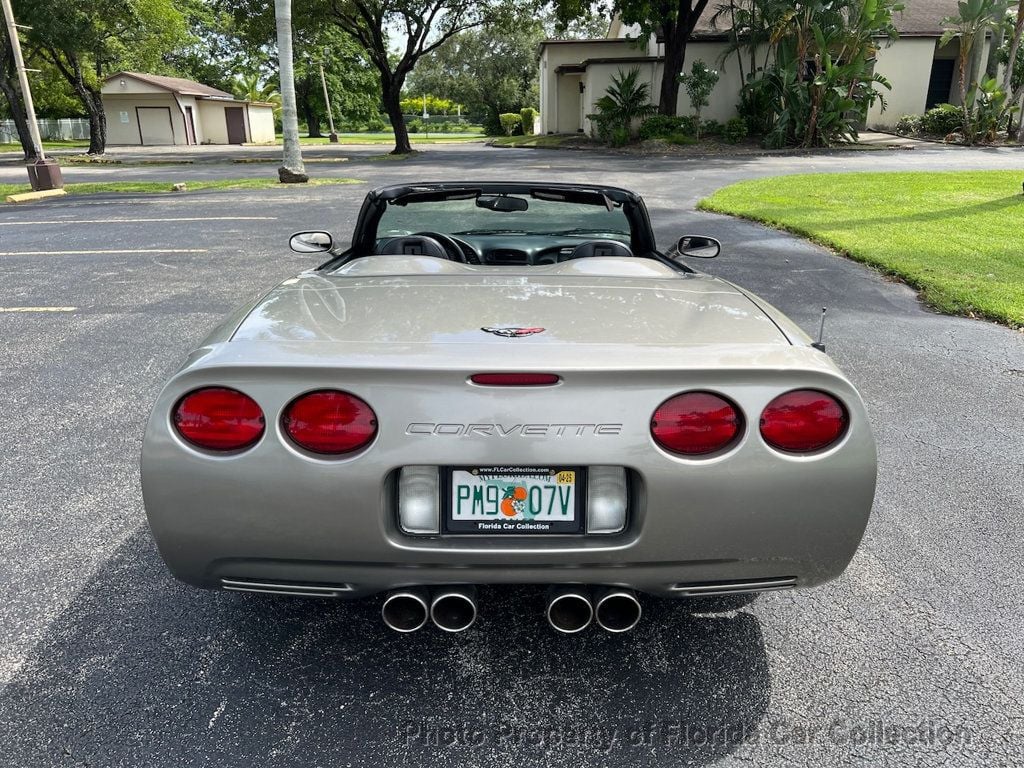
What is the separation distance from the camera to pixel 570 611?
2.04 meters

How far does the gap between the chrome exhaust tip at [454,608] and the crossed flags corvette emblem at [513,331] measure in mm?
681

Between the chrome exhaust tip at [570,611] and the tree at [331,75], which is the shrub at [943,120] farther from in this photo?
the tree at [331,75]

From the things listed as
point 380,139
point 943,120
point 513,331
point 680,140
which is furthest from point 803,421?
point 380,139

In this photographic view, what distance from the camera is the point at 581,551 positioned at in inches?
76.4

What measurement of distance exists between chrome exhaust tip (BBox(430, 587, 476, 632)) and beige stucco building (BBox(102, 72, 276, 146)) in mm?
49404

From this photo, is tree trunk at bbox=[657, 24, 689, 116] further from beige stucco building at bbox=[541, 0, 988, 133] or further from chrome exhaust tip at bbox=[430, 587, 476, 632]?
chrome exhaust tip at bbox=[430, 587, 476, 632]

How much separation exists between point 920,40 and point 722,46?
7.86 m

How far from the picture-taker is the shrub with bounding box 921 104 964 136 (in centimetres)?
2727

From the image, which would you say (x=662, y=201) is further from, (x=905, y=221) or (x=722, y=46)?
(x=722, y=46)

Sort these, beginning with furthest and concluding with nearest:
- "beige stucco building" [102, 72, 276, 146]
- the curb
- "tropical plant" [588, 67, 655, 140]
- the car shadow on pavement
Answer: "beige stucco building" [102, 72, 276, 146], "tropical plant" [588, 67, 655, 140], the curb, the car shadow on pavement

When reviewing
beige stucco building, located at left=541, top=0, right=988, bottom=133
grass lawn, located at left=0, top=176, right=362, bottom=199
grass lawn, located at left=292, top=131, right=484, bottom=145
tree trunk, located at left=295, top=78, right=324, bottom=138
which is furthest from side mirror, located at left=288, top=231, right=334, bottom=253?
tree trunk, located at left=295, top=78, right=324, bottom=138

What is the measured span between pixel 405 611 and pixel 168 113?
166ft

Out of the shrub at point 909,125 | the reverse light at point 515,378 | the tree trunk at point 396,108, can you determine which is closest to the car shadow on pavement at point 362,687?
the reverse light at point 515,378

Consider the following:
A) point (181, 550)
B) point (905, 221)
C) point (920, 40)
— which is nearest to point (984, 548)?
point (181, 550)
